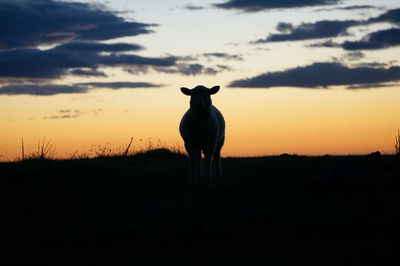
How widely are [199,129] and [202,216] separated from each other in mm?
7275

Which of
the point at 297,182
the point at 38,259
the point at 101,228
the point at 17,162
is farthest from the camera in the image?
the point at 17,162

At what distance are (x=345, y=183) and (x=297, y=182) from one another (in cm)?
150

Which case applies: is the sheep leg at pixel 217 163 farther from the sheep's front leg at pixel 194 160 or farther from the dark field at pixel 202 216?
the sheep's front leg at pixel 194 160

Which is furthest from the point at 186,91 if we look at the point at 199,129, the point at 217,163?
the point at 217,163

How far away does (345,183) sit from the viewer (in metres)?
14.8

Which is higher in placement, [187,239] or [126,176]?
[126,176]

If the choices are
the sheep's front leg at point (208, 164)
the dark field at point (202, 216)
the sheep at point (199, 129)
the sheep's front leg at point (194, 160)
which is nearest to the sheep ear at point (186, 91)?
the sheep at point (199, 129)

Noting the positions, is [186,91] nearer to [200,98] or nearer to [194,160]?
[200,98]

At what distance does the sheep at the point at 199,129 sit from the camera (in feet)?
58.7

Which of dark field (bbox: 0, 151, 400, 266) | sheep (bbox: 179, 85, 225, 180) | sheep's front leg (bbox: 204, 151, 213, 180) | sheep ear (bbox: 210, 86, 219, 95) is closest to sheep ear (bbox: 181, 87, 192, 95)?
sheep (bbox: 179, 85, 225, 180)

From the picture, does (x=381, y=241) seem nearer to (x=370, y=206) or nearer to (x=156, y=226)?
(x=370, y=206)

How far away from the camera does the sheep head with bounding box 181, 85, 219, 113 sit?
17703 mm

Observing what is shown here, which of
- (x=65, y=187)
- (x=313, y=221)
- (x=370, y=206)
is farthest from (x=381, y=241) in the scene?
(x=65, y=187)

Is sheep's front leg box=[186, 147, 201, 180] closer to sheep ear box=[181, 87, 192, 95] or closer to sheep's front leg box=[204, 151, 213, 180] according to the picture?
sheep's front leg box=[204, 151, 213, 180]
